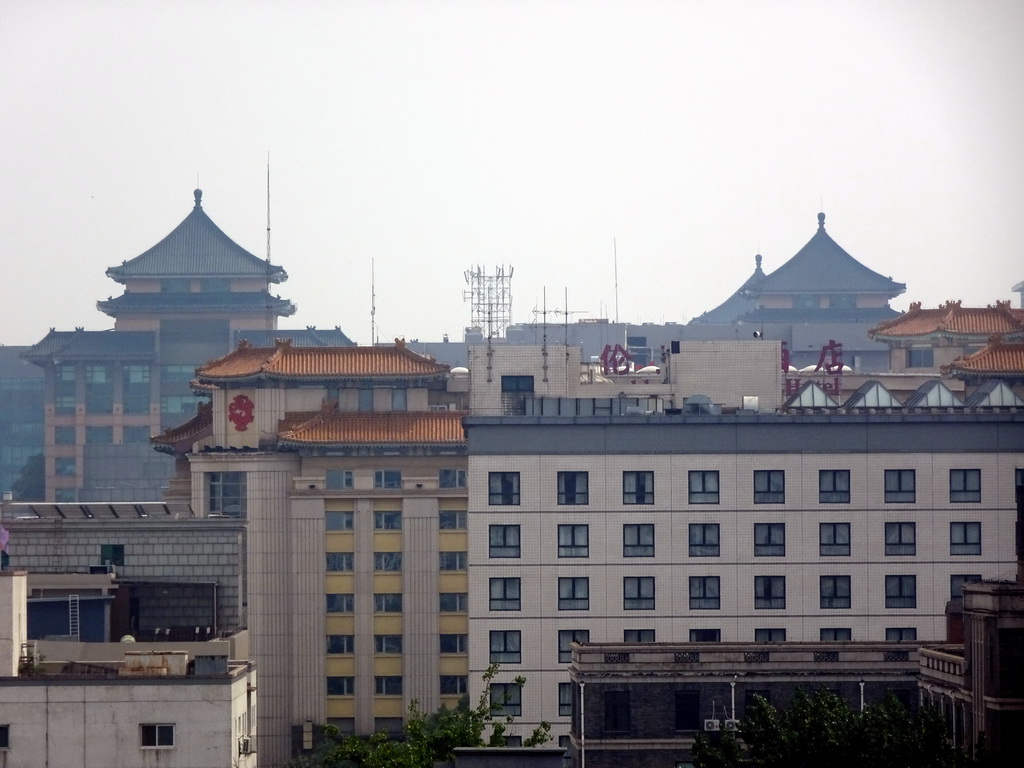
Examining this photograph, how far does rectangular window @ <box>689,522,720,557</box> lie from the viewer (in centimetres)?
6091

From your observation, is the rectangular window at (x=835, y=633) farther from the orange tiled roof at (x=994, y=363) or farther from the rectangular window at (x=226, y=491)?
the orange tiled roof at (x=994, y=363)

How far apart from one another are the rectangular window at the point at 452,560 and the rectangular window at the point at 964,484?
21.6 m

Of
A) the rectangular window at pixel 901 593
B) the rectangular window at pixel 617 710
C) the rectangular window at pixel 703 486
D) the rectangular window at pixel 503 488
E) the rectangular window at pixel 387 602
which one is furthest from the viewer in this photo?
the rectangular window at pixel 387 602

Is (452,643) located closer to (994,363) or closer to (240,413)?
(240,413)

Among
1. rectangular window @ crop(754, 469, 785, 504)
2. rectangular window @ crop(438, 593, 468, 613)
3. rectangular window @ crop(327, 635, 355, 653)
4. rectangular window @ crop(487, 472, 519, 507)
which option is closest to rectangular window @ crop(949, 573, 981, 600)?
rectangular window @ crop(754, 469, 785, 504)

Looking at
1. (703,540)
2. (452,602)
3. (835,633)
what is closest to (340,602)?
(452,602)

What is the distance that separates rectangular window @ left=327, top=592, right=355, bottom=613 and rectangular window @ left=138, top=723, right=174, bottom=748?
35435mm

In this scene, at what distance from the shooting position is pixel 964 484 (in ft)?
203

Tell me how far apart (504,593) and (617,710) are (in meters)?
7.73

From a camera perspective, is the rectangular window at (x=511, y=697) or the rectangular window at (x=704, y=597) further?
the rectangular window at (x=704, y=597)

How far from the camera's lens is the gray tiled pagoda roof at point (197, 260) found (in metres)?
167

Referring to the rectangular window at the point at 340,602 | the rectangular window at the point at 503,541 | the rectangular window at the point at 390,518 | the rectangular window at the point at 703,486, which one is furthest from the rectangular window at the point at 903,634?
the rectangular window at the point at 340,602

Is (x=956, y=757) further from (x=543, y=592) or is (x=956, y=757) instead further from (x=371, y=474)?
(x=371, y=474)

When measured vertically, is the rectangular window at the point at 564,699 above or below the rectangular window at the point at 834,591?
below
